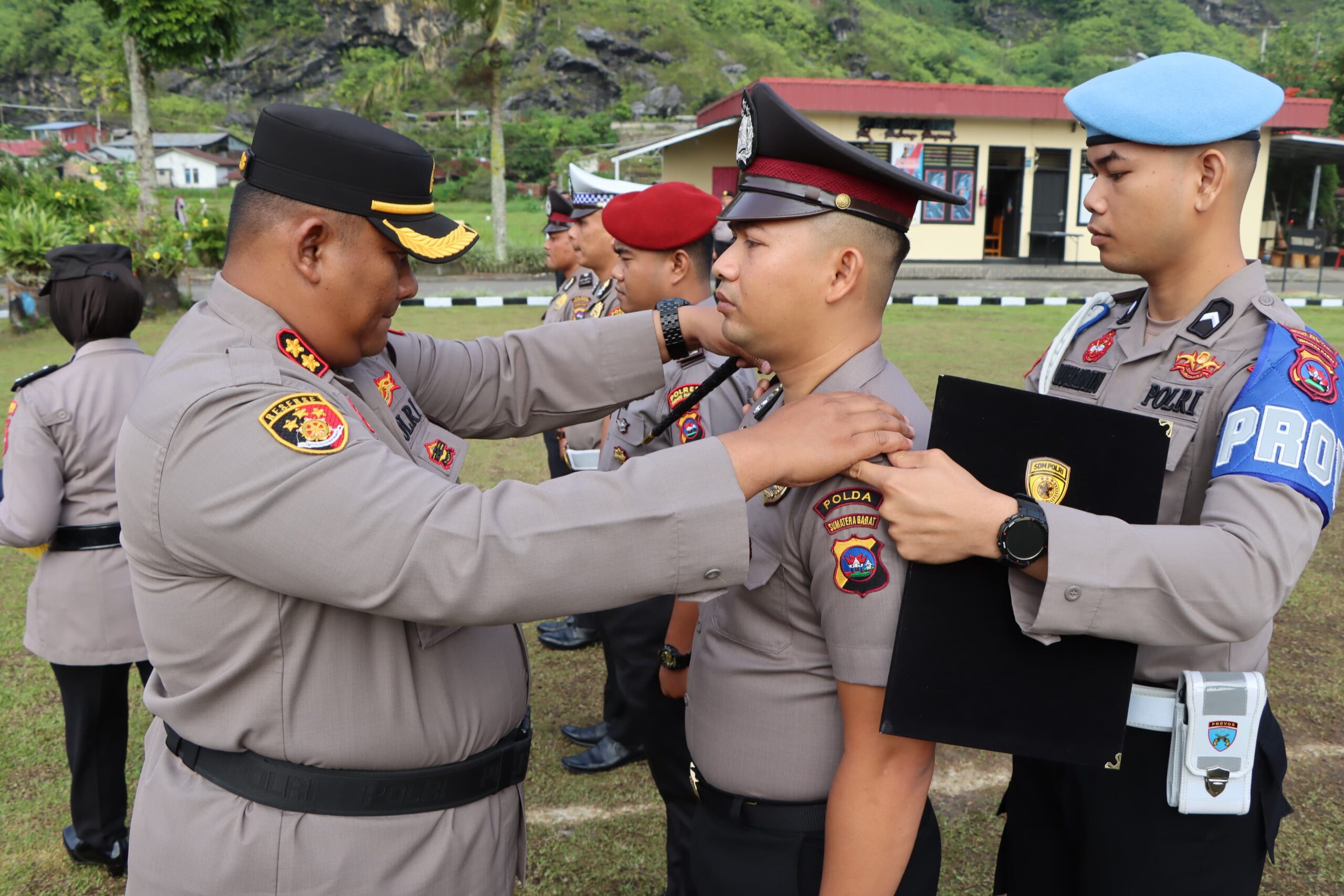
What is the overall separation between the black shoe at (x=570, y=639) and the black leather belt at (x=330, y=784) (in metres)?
3.25

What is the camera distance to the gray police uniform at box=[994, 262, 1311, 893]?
1.55m

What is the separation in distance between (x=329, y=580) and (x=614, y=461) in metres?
2.39

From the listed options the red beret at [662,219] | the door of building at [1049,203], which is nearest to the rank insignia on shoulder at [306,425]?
the red beret at [662,219]

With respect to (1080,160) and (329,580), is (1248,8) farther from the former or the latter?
(329,580)

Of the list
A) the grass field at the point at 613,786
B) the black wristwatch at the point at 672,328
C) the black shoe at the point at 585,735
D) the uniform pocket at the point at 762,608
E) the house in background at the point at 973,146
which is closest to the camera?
the uniform pocket at the point at 762,608

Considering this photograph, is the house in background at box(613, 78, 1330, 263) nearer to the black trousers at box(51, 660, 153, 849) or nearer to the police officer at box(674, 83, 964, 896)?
the black trousers at box(51, 660, 153, 849)

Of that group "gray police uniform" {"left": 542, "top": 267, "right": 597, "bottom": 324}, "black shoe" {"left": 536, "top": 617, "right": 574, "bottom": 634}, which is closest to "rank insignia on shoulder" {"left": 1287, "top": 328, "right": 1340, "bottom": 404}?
"black shoe" {"left": 536, "top": 617, "right": 574, "bottom": 634}

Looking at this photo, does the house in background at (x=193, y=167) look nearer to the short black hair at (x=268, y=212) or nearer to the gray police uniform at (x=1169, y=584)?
the short black hair at (x=268, y=212)

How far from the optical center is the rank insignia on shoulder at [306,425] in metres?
1.50

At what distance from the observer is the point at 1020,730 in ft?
5.44

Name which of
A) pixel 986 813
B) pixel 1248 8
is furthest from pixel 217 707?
pixel 1248 8

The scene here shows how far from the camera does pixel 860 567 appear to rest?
1630 millimetres

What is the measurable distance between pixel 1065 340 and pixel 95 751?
337 centimetres

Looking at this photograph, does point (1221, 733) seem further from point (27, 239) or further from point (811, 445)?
point (27, 239)
